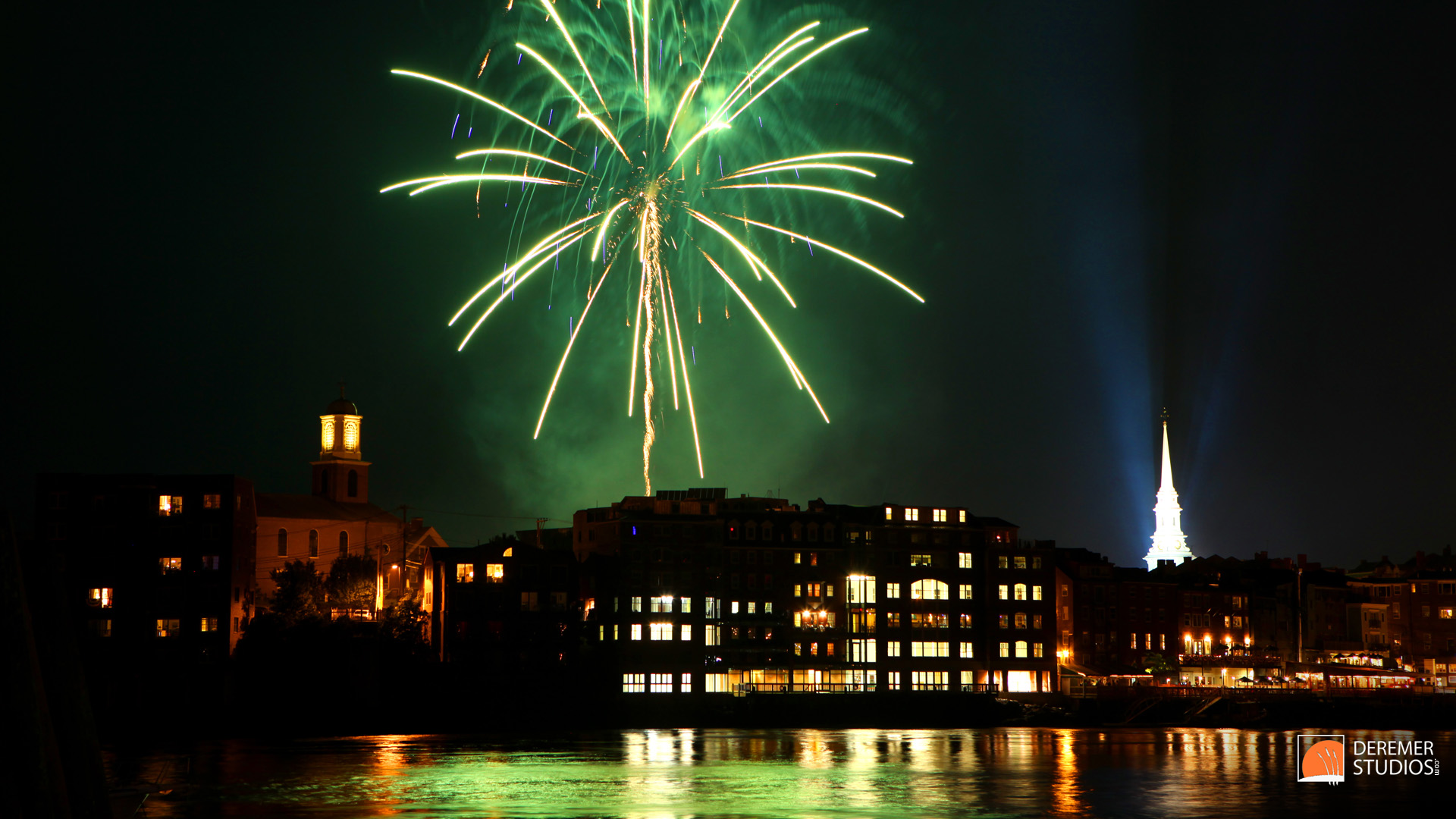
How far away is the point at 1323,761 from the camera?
84.7 m

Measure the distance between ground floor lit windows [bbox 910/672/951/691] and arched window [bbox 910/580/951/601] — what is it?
626 cm

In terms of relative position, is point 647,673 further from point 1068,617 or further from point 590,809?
point 590,809

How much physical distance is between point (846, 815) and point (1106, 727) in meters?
64.3

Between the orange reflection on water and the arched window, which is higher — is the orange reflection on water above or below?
below

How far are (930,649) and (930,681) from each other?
2660mm

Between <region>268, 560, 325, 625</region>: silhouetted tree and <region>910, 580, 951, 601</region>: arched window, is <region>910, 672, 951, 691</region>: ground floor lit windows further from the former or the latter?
<region>268, 560, 325, 625</region>: silhouetted tree

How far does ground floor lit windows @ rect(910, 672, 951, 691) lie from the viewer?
118 m

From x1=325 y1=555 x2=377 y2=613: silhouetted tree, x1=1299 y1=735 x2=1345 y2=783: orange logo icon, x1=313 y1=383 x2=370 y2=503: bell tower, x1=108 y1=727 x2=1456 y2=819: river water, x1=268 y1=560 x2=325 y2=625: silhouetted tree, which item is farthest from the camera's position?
x1=313 y1=383 x2=370 y2=503: bell tower

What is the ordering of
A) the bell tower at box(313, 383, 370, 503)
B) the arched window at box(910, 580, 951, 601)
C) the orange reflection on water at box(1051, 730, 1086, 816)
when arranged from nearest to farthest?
the orange reflection on water at box(1051, 730, 1086, 816)
the arched window at box(910, 580, 951, 601)
the bell tower at box(313, 383, 370, 503)

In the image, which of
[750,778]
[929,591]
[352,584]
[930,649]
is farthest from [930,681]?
[750,778]

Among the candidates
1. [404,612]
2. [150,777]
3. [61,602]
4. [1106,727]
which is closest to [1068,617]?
[1106,727]

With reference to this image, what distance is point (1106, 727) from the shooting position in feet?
372

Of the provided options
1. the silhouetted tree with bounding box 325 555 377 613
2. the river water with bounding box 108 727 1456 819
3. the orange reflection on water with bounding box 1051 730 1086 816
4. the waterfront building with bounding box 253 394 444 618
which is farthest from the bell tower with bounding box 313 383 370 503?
the orange reflection on water with bounding box 1051 730 1086 816

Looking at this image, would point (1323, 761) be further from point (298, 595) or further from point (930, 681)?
point (298, 595)
